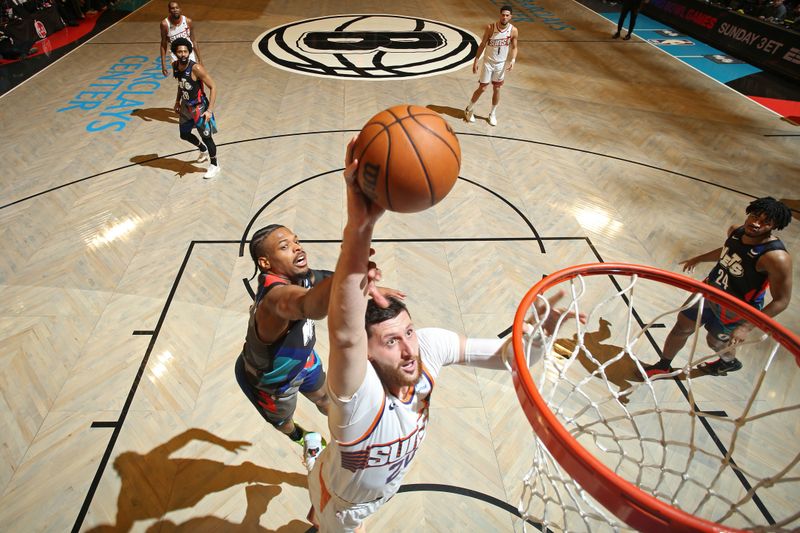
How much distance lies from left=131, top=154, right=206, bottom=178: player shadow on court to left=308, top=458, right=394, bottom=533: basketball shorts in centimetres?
493

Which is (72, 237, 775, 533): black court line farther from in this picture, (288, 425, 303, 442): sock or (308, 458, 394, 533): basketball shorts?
(308, 458, 394, 533): basketball shorts

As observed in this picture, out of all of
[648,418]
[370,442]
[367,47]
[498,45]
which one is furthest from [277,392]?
[367,47]

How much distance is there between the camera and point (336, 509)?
1.93 metres

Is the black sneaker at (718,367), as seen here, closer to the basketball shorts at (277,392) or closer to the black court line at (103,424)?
the basketball shorts at (277,392)

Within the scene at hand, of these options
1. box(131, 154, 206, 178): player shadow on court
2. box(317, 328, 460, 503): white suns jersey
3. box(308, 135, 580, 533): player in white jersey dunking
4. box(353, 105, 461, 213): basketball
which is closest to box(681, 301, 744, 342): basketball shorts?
box(308, 135, 580, 533): player in white jersey dunking

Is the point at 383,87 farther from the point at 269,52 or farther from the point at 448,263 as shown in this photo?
the point at 448,263

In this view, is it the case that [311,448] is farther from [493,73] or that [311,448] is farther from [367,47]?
[367,47]

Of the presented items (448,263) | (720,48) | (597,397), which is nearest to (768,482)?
(597,397)

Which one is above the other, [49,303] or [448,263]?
[448,263]

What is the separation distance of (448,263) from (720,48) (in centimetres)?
1131

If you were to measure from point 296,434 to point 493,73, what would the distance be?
19.7ft

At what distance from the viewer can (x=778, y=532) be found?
1.54m

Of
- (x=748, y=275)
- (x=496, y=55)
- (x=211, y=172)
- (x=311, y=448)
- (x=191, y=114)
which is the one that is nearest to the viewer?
(x=311, y=448)

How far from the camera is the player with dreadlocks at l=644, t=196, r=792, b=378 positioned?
115 inches
